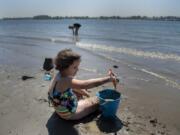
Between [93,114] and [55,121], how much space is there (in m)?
0.80

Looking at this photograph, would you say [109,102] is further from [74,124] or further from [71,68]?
[71,68]

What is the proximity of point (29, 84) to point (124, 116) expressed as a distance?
332 cm

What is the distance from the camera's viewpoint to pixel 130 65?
1070 centimetres

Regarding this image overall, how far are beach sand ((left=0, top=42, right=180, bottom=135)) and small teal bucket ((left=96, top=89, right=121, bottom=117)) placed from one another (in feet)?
0.56

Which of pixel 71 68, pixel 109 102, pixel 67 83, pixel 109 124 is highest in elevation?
pixel 71 68

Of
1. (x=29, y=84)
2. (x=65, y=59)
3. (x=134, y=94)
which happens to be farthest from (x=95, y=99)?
(x=29, y=84)

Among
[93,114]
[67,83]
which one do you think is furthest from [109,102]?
[67,83]

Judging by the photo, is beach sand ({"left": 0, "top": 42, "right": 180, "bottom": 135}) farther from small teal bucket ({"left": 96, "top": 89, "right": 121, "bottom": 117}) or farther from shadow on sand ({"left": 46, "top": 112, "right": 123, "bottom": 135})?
small teal bucket ({"left": 96, "top": 89, "right": 121, "bottom": 117})

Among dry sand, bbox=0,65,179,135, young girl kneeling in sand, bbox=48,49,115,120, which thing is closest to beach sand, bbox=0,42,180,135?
dry sand, bbox=0,65,179,135

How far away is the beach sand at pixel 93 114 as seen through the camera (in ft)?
14.2

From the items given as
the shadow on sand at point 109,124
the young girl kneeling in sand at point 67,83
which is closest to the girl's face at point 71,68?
the young girl kneeling in sand at point 67,83

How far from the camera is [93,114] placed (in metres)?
4.85

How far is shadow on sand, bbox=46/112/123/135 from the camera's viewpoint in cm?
420

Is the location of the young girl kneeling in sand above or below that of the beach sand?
above
